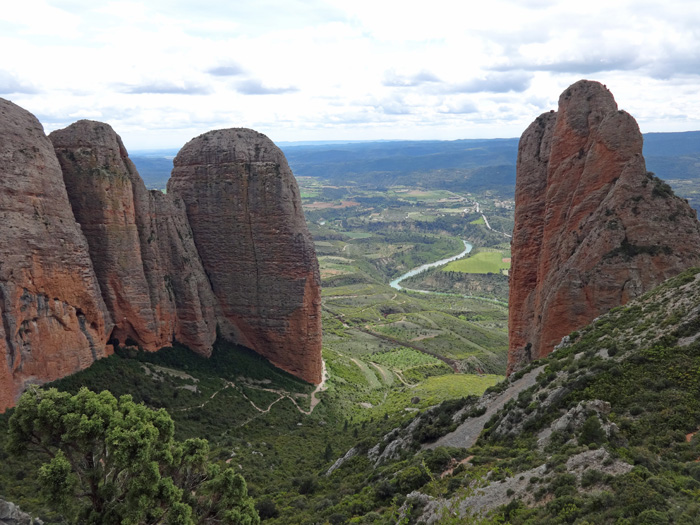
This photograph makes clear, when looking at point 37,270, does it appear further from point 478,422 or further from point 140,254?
point 478,422

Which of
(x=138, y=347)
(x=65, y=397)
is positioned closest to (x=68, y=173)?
(x=138, y=347)

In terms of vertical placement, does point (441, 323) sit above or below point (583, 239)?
below

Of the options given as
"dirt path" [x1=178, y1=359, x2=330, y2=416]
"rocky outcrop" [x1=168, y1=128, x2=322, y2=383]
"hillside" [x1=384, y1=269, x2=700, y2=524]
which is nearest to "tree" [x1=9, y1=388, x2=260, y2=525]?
"hillside" [x1=384, y1=269, x2=700, y2=524]

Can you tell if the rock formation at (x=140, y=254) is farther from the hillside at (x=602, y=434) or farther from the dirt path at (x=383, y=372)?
the hillside at (x=602, y=434)

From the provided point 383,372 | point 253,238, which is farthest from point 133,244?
point 383,372

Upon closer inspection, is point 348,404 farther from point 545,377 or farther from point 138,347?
point 545,377

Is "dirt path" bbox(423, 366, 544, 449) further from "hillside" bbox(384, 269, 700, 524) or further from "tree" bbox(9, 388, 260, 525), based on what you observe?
"tree" bbox(9, 388, 260, 525)

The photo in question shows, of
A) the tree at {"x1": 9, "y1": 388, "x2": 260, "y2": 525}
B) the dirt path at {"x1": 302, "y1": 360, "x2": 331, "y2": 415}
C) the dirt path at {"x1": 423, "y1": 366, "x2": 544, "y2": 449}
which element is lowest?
the dirt path at {"x1": 302, "y1": 360, "x2": 331, "y2": 415}
